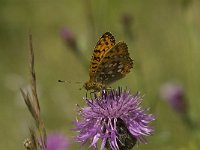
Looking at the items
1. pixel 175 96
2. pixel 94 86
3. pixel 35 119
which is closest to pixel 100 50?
pixel 94 86

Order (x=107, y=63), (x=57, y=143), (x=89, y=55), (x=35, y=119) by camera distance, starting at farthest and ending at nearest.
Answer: (x=89, y=55), (x=57, y=143), (x=107, y=63), (x=35, y=119)

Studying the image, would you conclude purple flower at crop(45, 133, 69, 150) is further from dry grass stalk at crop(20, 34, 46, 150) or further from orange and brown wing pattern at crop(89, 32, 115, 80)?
dry grass stalk at crop(20, 34, 46, 150)

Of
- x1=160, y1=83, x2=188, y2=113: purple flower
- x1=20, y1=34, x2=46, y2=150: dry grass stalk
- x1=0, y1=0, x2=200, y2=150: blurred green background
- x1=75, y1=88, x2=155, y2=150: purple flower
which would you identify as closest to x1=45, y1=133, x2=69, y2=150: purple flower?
x1=0, y1=0, x2=200, y2=150: blurred green background

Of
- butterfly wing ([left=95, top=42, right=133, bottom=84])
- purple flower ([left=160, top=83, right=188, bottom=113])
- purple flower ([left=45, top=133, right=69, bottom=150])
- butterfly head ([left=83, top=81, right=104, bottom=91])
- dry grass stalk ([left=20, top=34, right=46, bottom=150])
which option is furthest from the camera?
purple flower ([left=160, top=83, right=188, bottom=113])

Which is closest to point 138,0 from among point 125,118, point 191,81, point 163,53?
point 163,53

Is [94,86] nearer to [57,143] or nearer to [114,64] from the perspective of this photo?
[114,64]

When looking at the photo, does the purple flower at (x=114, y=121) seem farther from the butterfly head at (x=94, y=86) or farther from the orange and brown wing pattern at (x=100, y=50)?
the orange and brown wing pattern at (x=100, y=50)

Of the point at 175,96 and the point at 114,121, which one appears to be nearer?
the point at 114,121
